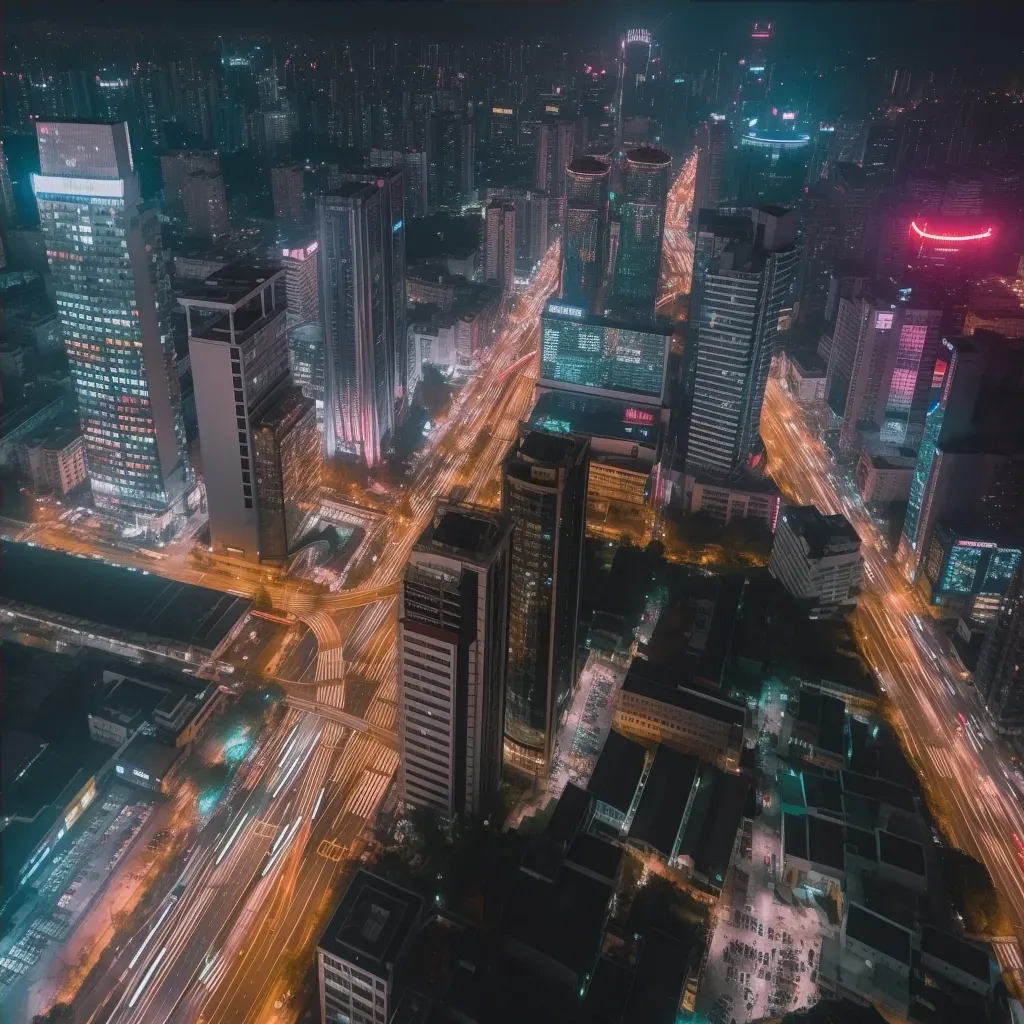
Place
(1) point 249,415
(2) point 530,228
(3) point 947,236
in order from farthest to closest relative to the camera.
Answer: (2) point 530,228 → (3) point 947,236 → (1) point 249,415

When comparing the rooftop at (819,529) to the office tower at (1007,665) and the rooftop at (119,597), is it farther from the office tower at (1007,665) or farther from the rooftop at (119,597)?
the rooftop at (119,597)

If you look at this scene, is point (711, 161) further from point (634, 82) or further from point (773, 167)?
point (634, 82)

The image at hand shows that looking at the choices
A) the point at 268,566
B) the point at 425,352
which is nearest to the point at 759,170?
the point at 425,352

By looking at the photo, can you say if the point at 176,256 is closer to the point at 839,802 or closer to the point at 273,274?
the point at 273,274

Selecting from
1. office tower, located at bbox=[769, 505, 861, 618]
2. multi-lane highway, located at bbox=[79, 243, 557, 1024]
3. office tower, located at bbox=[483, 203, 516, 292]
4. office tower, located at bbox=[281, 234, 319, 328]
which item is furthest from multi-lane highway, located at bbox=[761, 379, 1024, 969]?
office tower, located at bbox=[281, 234, 319, 328]

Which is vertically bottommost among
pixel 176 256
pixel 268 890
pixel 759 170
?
pixel 268 890

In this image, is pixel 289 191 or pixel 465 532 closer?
pixel 465 532

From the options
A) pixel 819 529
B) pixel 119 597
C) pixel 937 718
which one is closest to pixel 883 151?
pixel 819 529
